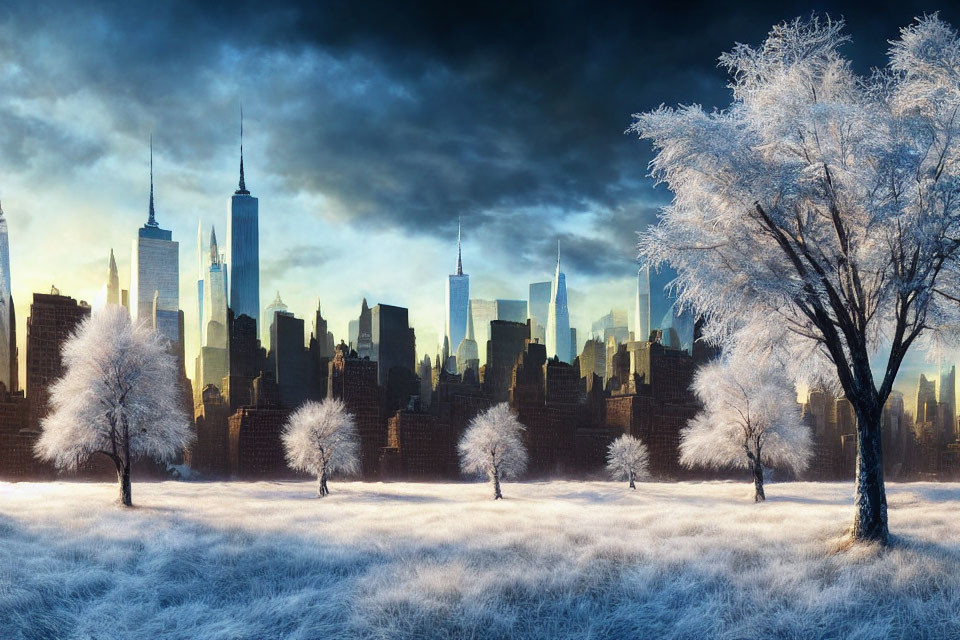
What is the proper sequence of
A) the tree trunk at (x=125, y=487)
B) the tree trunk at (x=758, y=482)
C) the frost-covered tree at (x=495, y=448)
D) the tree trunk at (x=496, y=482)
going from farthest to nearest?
the frost-covered tree at (x=495, y=448)
the tree trunk at (x=496, y=482)
the tree trunk at (x=758, y=482)
the tree trunk at (x=125, y=487)

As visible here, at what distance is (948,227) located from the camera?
14.9m

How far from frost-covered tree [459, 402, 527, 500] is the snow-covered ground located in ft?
75.1

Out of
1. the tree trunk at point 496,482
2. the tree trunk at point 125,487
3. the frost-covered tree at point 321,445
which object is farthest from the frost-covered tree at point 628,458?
the tree trunk at point 125,487

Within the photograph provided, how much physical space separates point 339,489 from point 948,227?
37.8 m

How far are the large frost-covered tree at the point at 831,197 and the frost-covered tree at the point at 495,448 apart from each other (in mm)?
29426

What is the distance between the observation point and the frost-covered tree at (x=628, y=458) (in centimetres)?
5344

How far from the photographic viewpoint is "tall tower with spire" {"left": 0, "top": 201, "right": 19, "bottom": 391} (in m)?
30.0

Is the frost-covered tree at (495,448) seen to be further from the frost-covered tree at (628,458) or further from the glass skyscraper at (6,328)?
the glass skyscraper at (6,328)

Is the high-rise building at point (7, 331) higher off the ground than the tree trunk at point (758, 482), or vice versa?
the high-rise building at point (7, 331)

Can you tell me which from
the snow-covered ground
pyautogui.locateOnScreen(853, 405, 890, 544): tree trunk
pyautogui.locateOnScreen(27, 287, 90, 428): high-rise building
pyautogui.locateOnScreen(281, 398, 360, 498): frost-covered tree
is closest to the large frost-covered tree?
pyautogui.locateOnScreen(853, 405, 890, 544): tree trunk

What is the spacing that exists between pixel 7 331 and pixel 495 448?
28.5 m

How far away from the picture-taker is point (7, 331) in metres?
35.2

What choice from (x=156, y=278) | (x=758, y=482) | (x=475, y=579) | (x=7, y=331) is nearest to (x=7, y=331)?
(x=7, y=331)

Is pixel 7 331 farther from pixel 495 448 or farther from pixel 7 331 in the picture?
pixel 495 448
